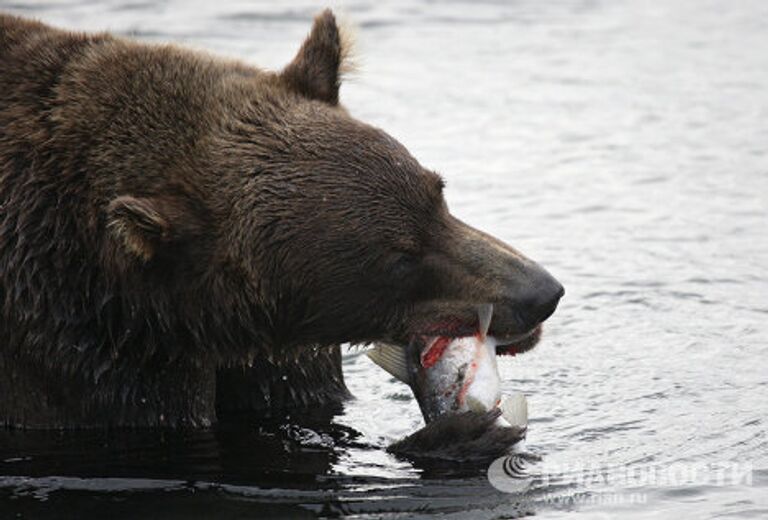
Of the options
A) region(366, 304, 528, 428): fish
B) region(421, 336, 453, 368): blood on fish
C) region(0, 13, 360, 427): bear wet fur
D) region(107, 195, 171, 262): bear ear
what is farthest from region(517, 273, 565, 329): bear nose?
region(107, 195, 171, 262): bear ear

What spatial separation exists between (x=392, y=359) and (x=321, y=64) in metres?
1.34

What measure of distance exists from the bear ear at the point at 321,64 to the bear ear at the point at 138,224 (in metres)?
1.02

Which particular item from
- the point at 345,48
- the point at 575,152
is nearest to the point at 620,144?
the point at 575,152

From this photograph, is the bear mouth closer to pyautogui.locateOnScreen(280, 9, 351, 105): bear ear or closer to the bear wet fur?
the bear wet fur

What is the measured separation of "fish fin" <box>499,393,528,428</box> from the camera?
7.67 m

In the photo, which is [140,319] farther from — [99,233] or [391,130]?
[391,130]

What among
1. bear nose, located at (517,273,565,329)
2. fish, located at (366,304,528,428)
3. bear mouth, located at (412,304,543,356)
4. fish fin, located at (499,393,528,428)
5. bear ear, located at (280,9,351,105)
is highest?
bear ear, located at (280,9,351,105)

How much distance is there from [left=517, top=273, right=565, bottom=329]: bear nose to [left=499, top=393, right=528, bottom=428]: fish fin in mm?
564

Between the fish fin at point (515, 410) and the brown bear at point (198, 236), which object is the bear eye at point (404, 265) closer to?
the brown bear at point (198, 236)

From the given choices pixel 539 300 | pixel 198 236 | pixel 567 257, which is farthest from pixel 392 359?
pixel 567 257

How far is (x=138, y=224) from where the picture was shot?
22.8ft

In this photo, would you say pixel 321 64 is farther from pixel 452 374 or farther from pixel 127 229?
pixel 452 374

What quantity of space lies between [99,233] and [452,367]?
1598mm

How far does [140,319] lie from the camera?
24.4ft
